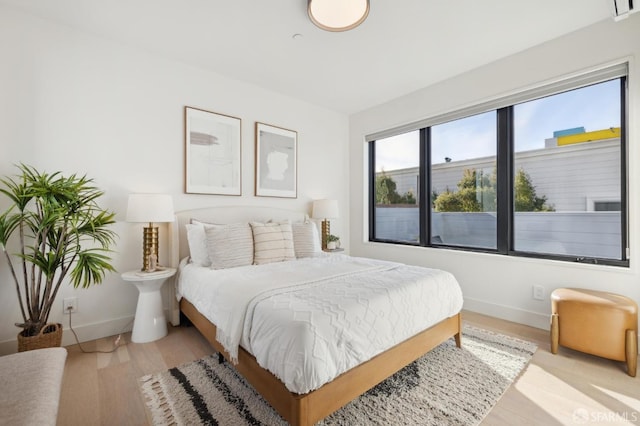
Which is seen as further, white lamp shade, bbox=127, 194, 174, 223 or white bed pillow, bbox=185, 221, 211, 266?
white bed pillow, bbox=185, 221, 211, 266

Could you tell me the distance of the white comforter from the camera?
1.27 meters

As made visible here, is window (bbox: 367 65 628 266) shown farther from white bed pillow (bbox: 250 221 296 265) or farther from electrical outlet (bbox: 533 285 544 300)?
white bed pillow (bbox: 250 221 296 265)

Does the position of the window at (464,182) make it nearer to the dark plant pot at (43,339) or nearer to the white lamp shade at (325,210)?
the white lamp shade at (325,210)

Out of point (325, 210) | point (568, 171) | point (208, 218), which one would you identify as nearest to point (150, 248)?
point (208, 218)

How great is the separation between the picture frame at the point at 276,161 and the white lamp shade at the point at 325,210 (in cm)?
35

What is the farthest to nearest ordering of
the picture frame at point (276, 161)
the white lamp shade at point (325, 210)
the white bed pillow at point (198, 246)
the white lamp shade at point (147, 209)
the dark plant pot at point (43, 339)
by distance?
the white lamp shade at point (325, 210) < the picture frame at point (276, 161) < the white bed pillow at point (198, 246) < the white lamp shade at point (147, 209) < the dark plant pot at point (43, 339)

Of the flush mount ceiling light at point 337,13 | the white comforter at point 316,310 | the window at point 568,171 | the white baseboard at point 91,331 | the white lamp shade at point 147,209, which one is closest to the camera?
the white comforter at point 316,310

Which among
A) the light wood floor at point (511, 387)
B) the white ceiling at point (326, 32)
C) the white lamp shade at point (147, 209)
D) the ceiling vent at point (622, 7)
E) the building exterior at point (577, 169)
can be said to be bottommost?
the light wood floor at point (511, 387)

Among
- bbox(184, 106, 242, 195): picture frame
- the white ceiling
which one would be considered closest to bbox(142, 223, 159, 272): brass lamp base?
bbox(184, 106, 242, 195): picture frame

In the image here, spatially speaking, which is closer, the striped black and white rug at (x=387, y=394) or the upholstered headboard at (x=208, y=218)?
the striped black and white rug at (x=387, y=394)

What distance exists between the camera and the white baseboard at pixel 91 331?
84.1 inches

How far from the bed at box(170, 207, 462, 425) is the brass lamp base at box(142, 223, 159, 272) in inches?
6.5

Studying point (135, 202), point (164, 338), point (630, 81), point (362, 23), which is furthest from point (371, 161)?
point (164, 338)

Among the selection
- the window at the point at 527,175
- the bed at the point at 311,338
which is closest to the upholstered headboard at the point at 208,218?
the bed at the point at 311,338
